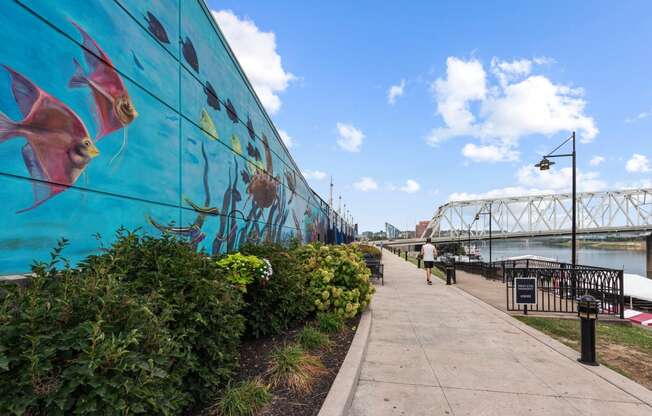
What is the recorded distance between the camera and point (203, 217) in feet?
19.8

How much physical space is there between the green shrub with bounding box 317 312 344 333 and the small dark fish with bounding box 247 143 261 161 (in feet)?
16.1

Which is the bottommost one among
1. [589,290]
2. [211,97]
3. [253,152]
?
[589,290]

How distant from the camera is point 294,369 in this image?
12.1 ft

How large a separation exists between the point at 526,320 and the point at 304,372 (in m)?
5.93

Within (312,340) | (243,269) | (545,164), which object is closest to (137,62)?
(243,269)

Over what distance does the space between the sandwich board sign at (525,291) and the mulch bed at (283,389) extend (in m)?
4.50

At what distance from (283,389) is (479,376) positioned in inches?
99.6

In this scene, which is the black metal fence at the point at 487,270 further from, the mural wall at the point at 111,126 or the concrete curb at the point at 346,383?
the mural wall at the point at 111,126

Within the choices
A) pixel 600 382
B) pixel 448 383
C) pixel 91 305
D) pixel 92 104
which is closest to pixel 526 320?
pixel 600 382

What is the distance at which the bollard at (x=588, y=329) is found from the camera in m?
4.68

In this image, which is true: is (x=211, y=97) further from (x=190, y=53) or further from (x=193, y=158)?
(x=193, y=158)

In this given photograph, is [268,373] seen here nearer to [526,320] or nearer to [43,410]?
[43,410]

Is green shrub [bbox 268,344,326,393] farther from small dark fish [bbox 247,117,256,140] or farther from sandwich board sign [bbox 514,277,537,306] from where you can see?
small dark fish [bbox 247,117,256,140]

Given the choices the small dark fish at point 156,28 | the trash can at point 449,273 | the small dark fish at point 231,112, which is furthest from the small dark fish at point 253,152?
the trash can at point 449,273
